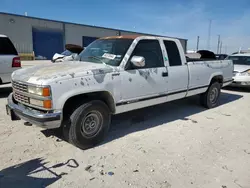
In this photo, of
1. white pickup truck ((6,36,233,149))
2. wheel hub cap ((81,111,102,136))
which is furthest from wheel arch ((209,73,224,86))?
wheel hub cap ((81,111,102,136))

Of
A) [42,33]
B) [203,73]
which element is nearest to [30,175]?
[203,73]

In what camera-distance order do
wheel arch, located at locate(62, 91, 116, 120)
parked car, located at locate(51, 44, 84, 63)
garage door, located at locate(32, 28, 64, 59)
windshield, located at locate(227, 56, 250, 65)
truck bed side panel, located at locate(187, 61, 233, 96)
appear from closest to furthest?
wheel arch, located at locate(62, 91, 116, 120) < parked car, located at locate(51, 44, 84, 63) < truck bed side panel, located at locate(187, 61, 233, 96) < windshield, located at locate(227, 56, 250, 65) < garage door, located at locate(32, 28, 64, 59)

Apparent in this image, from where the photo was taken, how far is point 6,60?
6.71 metres

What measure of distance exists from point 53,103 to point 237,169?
114 inches

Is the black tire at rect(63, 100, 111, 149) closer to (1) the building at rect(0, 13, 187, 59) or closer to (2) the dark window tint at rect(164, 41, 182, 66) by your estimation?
(2) the dark window tint at rect(164, 41, 182, 66)

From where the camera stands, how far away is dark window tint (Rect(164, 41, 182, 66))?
4.92 meters

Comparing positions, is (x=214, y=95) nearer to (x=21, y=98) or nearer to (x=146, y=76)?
(x=146, y=76)

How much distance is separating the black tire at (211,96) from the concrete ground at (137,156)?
1.19 m

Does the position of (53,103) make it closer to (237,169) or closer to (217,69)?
(237,169)

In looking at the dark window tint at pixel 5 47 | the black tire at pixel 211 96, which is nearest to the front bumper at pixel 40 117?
the dark window tint at pixel 5 47

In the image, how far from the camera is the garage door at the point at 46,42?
104 feet

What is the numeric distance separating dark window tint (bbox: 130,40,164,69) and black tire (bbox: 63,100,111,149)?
1.32m

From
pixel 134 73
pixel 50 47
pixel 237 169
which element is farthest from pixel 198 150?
pixel 50 47

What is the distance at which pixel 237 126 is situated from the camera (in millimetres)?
4992
